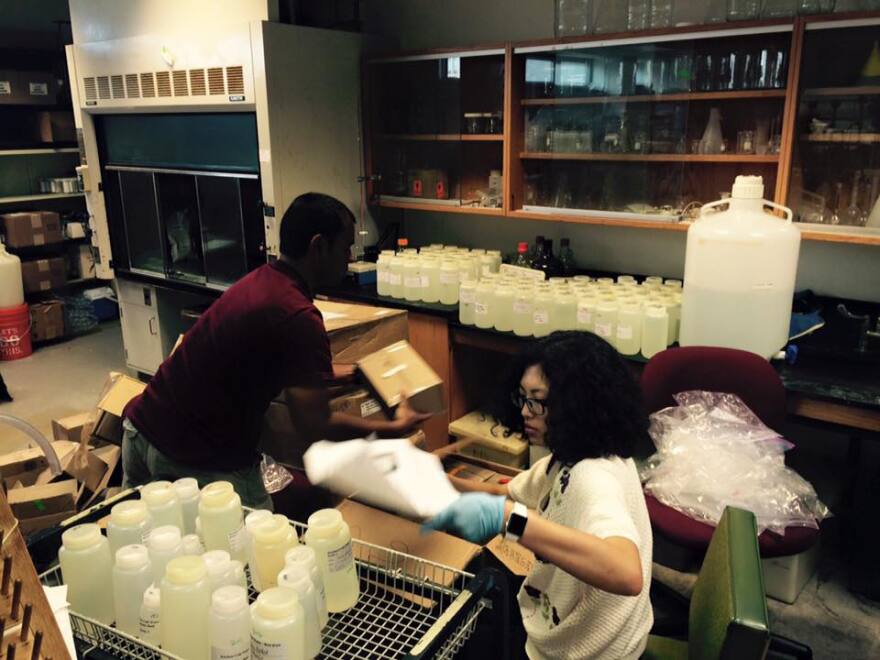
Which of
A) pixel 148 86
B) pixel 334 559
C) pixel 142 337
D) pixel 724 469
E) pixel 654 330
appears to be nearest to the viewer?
pixel 334 559

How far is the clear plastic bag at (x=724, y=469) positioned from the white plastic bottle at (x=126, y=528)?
4.96 feet

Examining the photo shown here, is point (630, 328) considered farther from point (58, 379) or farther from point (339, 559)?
point (58, 379)

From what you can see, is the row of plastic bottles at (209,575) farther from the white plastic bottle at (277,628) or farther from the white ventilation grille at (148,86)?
the white ventilation grille at (148,86)

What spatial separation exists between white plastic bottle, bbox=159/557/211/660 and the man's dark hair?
3.07ft

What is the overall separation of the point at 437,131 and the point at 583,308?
56.6 inches

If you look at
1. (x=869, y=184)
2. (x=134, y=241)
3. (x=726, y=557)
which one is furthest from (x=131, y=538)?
(x=134, y=241)

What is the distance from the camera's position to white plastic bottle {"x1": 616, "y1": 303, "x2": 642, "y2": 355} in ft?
8.80

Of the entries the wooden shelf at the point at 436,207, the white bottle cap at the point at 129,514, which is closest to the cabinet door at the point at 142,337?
the wooden shelf at the point at 436,207

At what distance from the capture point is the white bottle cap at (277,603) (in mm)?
999

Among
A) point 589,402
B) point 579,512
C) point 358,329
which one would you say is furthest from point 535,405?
point 358,329

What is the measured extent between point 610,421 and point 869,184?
1.91 metres

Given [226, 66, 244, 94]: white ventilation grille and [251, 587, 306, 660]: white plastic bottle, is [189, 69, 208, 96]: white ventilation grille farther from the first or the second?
[251, 587, 306, 660]: white plastic bottle

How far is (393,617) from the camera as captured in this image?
3.96ft

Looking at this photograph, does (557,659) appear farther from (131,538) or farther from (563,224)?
(563,224)
